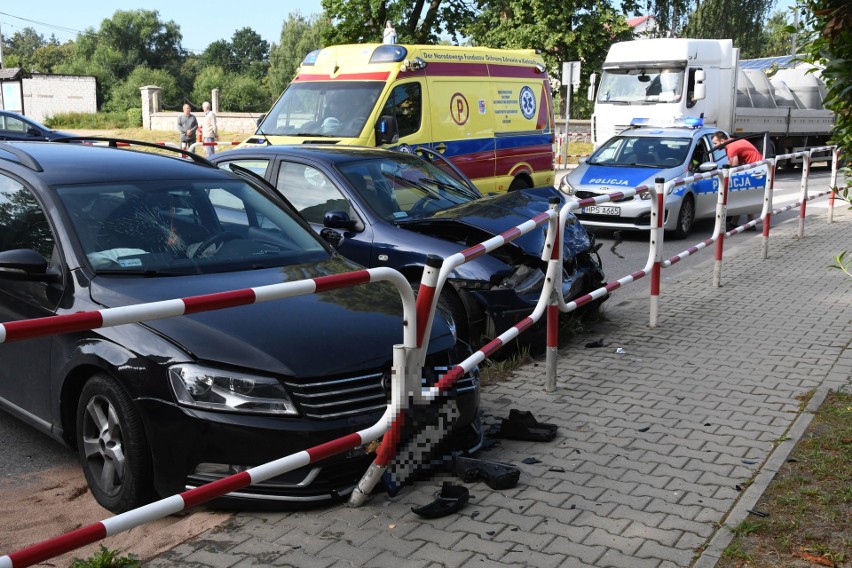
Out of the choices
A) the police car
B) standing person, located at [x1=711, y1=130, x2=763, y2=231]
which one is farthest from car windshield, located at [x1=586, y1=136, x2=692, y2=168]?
standing person, located at [x1=711, y1=130, x2=763, y2=231]

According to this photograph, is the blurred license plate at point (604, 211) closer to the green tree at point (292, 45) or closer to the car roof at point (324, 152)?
the car roof at point (324, 152)

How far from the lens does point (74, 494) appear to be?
14.7 feet

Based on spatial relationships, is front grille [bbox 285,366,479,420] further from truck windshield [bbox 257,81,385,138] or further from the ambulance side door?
the ambulance side door

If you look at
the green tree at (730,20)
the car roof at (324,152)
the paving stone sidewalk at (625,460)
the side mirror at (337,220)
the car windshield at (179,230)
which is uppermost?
the green tree at (730,20)

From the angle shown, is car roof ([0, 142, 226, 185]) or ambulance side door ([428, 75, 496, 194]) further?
ambulance side door ([428, 75, 496, 194])

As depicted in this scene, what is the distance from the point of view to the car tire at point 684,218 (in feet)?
45.0

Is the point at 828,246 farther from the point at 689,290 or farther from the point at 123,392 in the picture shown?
the point at 123,392

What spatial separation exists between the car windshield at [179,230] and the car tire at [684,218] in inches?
364

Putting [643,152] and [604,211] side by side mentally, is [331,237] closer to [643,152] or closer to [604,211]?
[604,211]

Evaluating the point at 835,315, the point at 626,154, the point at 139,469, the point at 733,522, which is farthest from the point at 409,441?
the point at 626,154

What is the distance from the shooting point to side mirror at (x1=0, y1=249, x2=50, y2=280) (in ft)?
14.2

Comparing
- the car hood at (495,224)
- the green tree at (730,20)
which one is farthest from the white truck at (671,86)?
the green tree at (730,20)

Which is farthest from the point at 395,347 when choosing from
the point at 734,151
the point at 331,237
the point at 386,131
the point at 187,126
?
the point at 187,126

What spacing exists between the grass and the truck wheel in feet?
30.0
